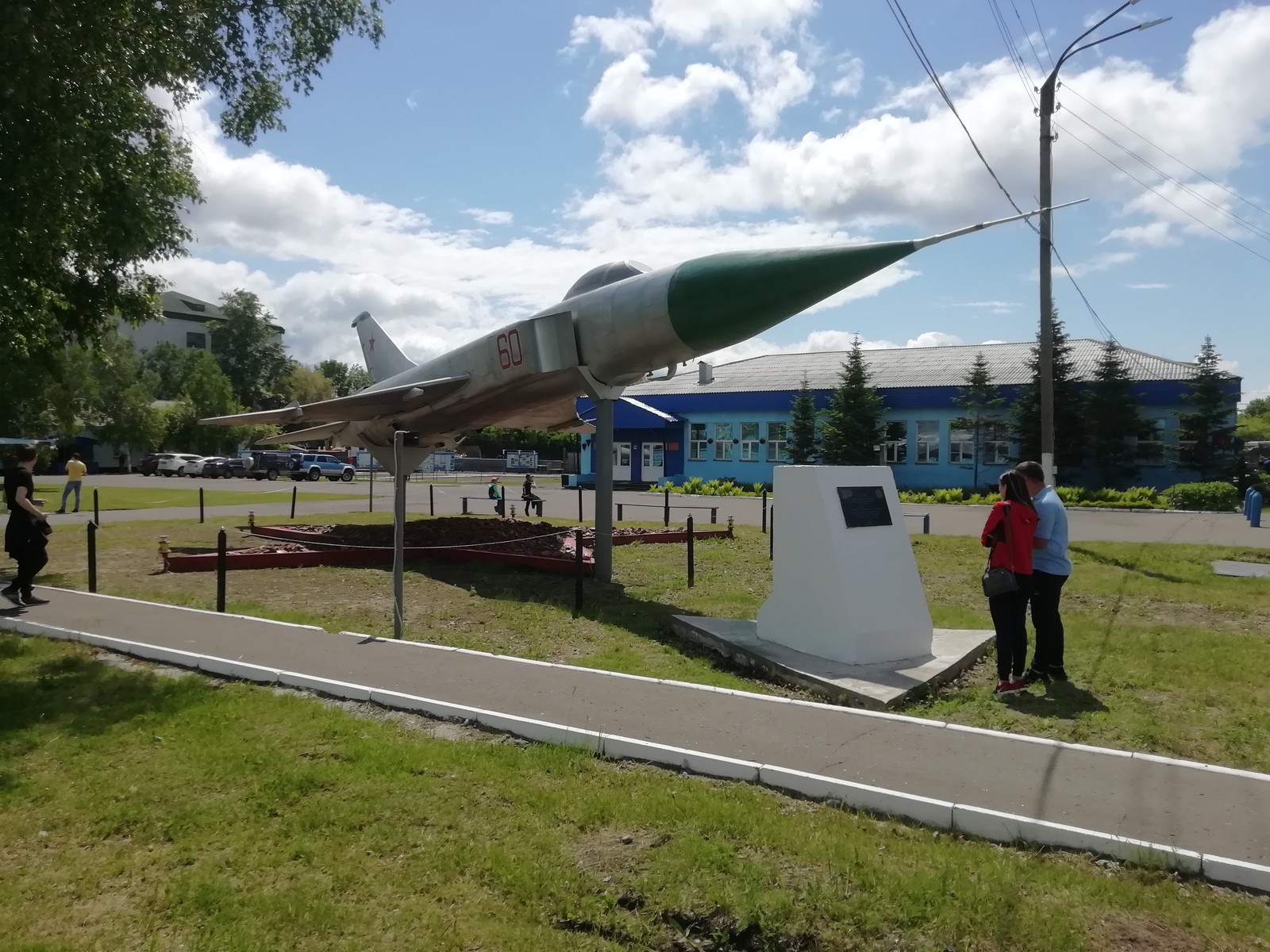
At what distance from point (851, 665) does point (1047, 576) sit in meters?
1.55

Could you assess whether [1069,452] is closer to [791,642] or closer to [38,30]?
[791,642]

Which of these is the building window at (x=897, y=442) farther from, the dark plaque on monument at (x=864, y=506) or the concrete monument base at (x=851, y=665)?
the dark plaque on monument at (x=864, y=506)

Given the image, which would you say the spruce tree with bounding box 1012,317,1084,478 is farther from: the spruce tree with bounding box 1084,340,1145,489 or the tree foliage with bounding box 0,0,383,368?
→ the tree foliage with bounding box 0,0,383,368

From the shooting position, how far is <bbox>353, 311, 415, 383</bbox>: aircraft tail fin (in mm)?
17953

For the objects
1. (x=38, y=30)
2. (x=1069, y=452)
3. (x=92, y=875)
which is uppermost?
(x=38, y=30)

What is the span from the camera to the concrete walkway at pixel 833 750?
151 inches

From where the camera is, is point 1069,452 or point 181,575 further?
point 1069,452

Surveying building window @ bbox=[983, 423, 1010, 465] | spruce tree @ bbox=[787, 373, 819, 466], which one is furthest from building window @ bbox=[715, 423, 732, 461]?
building window @ bbox=[983, 423, 1010, 465]

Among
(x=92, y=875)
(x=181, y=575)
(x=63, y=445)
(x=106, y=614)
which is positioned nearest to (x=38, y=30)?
(x=106, y=614)

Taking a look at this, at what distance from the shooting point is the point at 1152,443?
32.0 m

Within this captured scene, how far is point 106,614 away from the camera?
28.7ft

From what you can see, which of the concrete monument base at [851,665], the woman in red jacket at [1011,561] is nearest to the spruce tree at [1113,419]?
the concrete monument base at [851,665]

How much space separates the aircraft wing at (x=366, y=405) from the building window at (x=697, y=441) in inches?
976

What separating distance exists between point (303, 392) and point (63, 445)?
27.7 m
